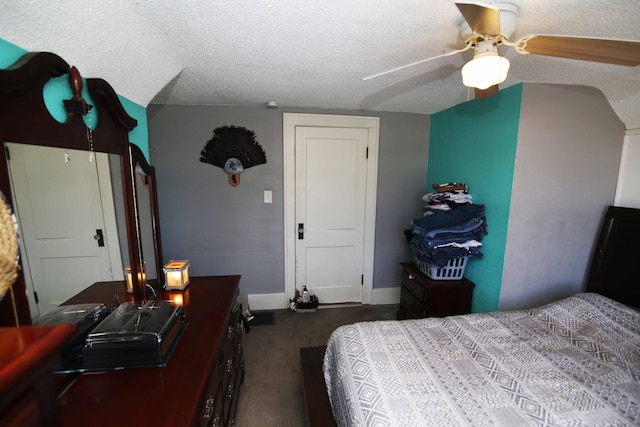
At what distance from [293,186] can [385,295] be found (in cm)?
165

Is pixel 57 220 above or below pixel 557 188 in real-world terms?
below

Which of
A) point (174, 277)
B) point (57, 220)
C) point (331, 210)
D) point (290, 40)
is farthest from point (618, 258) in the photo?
point (57, 220)

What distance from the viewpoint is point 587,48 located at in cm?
102

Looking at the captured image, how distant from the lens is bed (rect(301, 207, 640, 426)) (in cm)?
99

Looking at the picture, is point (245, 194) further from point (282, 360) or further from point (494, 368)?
point (494, 368)

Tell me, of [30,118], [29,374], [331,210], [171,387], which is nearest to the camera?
[29,374]

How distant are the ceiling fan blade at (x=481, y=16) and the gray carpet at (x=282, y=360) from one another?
2190 mm

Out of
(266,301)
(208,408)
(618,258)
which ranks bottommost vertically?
(266,301)

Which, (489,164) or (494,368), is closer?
(494,368)

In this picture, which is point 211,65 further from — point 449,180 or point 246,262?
point 449,180

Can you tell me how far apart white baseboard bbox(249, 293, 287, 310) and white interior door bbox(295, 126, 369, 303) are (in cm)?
26

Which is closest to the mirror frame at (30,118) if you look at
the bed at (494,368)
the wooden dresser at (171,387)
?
the wooden dresser at (171,387)

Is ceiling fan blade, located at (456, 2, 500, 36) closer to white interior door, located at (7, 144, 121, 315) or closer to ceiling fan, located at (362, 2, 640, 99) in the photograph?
ceiling fan, located at (362, 2, 640, 99)

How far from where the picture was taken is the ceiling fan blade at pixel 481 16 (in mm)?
820
